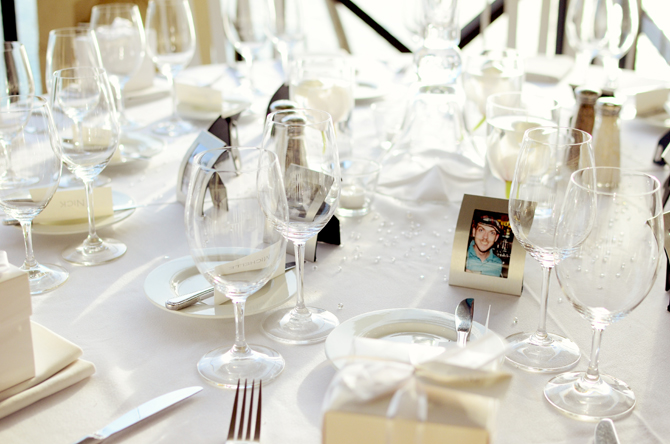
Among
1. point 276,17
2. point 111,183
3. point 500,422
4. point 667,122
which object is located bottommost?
point 500,422

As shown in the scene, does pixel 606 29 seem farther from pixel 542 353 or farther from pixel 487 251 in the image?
pixel 542 353

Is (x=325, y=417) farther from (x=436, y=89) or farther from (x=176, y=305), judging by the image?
(x=436, y=89)

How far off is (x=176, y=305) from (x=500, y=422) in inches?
17.7

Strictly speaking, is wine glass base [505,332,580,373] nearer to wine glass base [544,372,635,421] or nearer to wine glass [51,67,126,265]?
wine glass base [544,372,635,421]

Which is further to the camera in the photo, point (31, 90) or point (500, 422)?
point (31, 90)

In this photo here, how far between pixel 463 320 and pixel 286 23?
1391 millimetres

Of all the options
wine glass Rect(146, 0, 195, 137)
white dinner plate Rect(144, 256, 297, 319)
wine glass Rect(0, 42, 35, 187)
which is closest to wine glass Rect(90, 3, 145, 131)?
wine glass Rect(146, 0, 195, 137)

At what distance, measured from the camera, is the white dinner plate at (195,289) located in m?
0.92

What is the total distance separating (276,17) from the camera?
2014 mm

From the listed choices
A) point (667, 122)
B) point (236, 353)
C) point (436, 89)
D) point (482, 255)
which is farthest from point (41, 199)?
point (667, 122)

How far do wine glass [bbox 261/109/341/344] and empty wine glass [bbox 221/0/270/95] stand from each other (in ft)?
3.78

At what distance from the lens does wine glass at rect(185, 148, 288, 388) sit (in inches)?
29.3

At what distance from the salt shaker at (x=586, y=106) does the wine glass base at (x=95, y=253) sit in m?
0.93

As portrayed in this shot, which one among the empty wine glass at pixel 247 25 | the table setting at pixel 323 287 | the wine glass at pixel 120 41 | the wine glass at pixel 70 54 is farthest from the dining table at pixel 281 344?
the empty wine glass at pixel 247 25
